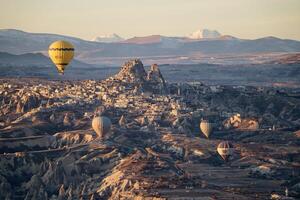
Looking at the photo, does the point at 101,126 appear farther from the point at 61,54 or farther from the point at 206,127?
the point at 206,127

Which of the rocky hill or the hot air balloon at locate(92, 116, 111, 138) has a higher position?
the hot air balloon at locate(92, 116, 111, 138)

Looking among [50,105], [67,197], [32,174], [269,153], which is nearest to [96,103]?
[50,105]

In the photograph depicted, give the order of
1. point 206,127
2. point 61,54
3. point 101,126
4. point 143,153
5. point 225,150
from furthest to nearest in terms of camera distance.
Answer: point 206,127, point 101,126, point 61,54, point 225,150, point 143,153

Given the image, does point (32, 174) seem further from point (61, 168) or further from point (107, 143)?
point (107, 143)

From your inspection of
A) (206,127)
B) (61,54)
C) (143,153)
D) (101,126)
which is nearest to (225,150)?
(143,153)

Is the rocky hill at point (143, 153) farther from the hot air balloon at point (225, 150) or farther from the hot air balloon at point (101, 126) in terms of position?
the hot air balloon at point (101, 126)

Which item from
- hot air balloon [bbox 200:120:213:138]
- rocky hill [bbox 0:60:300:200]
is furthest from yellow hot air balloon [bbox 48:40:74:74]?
hot air balloon [bbox 200:120:213:138]

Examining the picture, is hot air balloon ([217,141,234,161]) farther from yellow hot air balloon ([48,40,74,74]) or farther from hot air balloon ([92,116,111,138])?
yellow hot air balloon ([48,40,74,74])
